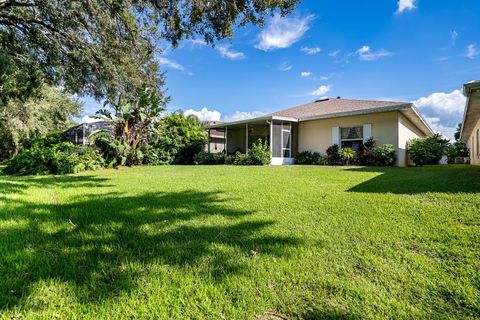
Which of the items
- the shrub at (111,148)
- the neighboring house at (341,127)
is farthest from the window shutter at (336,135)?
the shrub at (111,148)

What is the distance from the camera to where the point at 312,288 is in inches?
72.6

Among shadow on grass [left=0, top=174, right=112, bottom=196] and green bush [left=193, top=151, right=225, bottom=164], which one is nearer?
shadow on grass [left=0, top=174, right=112, bottom=196]

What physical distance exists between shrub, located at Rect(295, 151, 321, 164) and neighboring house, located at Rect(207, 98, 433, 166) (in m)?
0.37

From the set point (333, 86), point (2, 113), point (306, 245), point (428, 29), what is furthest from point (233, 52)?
point (2, 113)

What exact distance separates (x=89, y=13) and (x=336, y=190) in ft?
28.1

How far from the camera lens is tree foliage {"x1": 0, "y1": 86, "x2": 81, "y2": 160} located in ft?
63.0

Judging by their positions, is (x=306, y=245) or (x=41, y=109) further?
(x=41, y=109)

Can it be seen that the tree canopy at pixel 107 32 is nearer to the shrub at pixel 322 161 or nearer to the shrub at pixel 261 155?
A: the shrub at pixel 261 155

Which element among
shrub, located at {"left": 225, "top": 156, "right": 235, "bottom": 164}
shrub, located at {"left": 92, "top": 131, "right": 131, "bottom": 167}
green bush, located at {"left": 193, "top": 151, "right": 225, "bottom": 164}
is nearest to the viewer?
shrub, located at {"left": 92, "top": 131, "right": 131, "bottom": 167}

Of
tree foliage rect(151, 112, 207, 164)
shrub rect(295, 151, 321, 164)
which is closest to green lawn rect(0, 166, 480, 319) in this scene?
shrub rect(295, 151, 321, 164)

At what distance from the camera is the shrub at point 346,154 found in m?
13.3

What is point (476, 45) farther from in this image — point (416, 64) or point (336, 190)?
point (336, 190)

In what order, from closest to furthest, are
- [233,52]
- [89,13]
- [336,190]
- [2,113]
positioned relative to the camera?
[336,190] < [89,13] < [233,52] < [2,113]

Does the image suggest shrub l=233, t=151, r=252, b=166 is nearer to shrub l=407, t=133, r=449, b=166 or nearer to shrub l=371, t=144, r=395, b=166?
shrub l=371, t=144, r=395, b=166
